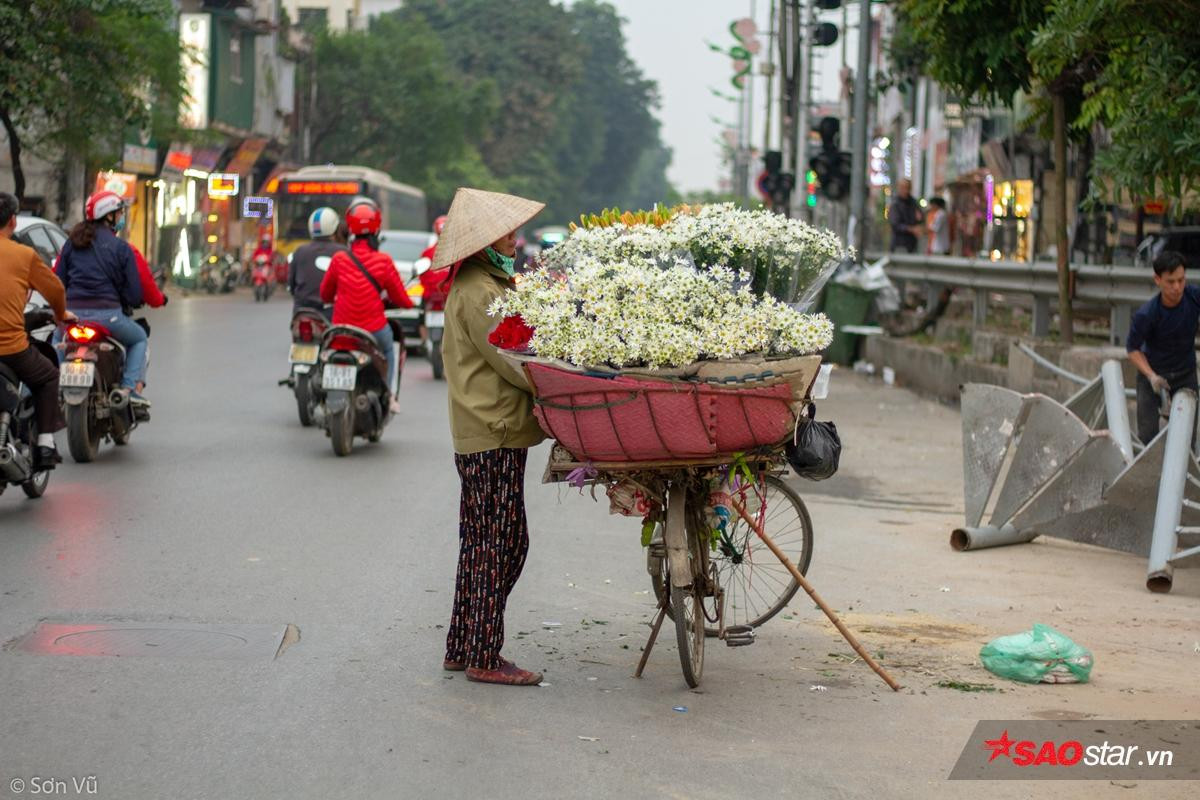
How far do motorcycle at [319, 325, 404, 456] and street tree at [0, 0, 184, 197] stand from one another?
1625cm

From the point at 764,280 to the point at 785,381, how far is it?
1.51 ft

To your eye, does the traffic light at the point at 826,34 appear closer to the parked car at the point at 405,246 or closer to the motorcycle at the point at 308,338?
the parked car at the point at 405,246

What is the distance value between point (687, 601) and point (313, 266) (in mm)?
8187

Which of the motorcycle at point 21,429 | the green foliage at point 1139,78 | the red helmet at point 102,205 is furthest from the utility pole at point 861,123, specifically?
the motorcycle at point 21,429

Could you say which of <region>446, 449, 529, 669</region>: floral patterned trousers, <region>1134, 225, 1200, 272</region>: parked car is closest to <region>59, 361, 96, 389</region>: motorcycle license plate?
<region>446, 449, 529, 669</region>: floral patterned trousers

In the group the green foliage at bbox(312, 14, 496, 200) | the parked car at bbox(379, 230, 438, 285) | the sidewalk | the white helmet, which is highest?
the green foliage at bbox(312, 14, 496, 200)

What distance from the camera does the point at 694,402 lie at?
5.68m

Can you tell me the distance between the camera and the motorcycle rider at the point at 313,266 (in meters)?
13.8

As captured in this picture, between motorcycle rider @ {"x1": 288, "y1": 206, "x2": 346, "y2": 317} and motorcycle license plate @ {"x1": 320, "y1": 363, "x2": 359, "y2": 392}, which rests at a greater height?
motorcycle rider @ {"x1": 288, "y1": 206, "x2": 346, "y2": 317}

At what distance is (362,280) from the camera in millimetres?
12422

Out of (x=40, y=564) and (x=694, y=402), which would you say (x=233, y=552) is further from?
(x=694, y=402)

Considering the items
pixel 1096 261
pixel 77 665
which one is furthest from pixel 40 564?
pixel 1096 261

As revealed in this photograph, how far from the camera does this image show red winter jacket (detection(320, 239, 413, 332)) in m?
12.4
